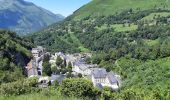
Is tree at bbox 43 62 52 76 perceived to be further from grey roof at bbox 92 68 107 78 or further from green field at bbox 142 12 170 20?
green field at bbox 142 12 170 20

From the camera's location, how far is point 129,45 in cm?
13000

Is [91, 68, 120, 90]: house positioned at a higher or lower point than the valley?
lower

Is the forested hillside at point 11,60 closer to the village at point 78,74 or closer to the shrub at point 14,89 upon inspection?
the village at point 78,74

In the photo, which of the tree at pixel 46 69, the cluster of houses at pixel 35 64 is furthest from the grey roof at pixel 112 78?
the cluster of houses at pixel 35 64

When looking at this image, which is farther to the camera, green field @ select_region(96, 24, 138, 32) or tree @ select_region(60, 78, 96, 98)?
green field @ select_region(96, 24, 138, 32)

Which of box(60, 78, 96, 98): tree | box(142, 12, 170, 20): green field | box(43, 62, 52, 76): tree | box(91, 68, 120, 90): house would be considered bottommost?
box(91, 68, 120, 90): house

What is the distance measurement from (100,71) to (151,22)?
282 ft

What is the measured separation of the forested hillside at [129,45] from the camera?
69688 millimetres

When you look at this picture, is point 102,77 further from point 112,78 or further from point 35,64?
point 35,64

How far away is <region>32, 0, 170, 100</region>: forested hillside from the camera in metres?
69.7

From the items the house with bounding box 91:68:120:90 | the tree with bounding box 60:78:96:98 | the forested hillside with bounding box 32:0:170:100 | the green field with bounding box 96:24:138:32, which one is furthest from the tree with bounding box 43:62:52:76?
the green field with bounding box 96:24:138:32

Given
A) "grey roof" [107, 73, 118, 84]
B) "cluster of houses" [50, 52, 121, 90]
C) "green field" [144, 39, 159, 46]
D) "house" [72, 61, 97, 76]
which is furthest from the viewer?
"green field" [144, 39, 159, 46]

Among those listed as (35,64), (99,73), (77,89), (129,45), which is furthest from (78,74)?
(77,89)

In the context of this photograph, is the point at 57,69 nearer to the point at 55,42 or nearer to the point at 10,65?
the point at 10,65
